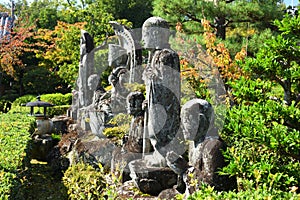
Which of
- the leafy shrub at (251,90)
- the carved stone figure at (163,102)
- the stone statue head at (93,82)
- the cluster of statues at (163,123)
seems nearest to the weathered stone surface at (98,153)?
the cluster of statues at (163,123)

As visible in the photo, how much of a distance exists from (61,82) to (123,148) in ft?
55.7

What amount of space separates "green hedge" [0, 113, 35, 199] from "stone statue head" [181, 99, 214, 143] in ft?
7.39

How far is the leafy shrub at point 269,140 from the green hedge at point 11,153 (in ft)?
8.36

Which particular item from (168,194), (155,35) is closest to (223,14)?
(155,35)

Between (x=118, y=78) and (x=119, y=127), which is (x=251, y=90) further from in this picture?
(x=118, y=78)

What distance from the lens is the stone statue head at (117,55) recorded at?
9.88 meters

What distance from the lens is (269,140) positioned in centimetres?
353

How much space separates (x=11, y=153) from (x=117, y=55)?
515 centimetres

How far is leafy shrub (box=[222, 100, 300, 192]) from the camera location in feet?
11.4

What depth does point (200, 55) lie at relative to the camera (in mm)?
9906

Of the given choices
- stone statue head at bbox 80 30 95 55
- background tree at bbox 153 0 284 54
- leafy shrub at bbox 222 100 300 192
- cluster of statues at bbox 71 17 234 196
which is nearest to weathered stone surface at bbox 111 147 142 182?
cluster of statues at bbox 71 17 234 196

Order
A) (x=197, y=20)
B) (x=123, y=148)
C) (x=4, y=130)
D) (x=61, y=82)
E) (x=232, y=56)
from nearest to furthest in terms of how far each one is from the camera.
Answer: (x=123, y=148) < (x=4, y=130) < (x=232, y=56) < (x=197, y=20) < (x=61, y=82)

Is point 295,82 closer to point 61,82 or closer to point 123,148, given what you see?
point 123,148

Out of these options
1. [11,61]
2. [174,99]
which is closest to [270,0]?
[174,99]
